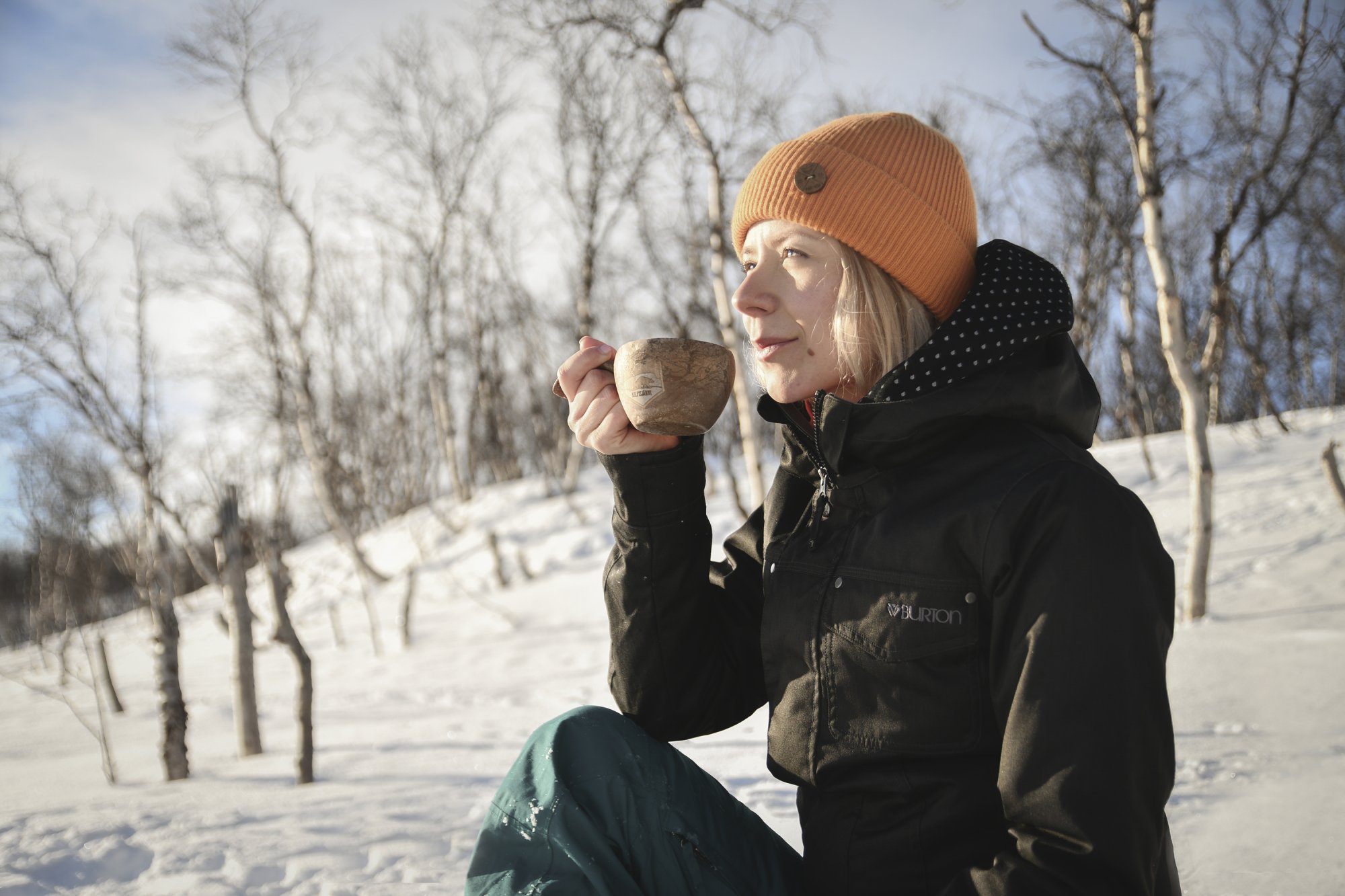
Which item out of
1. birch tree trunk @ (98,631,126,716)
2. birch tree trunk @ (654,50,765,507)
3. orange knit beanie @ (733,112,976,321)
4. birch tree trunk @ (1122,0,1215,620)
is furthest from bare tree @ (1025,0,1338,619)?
birch tree trunk @ (98,631,126,716)

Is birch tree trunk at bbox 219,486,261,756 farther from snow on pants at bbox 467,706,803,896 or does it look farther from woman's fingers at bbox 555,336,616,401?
snow on pants at bbox 467,706,803,896

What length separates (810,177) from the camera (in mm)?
1511

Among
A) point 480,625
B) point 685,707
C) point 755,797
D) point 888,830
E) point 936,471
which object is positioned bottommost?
point 480,625

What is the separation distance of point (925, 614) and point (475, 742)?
14.5 feet

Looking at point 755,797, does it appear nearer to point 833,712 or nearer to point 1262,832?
point 1262,832

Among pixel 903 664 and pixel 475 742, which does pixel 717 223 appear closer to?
pixel 475 742

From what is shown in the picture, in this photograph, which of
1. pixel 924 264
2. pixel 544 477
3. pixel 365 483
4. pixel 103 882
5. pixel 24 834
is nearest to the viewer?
pixel 924 264

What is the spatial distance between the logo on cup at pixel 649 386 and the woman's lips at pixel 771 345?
0.19 m

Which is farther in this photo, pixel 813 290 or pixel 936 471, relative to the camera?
pixel 813 290

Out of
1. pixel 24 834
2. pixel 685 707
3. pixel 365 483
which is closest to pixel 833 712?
pixel 685 707

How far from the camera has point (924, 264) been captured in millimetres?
1494

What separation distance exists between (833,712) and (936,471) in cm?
44

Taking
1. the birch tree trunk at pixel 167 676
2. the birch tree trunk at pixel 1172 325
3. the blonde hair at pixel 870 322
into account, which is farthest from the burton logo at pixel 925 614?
the birch tree trunk at pixel 1172 325

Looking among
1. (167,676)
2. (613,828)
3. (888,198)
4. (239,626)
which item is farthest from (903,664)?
(239,626)
